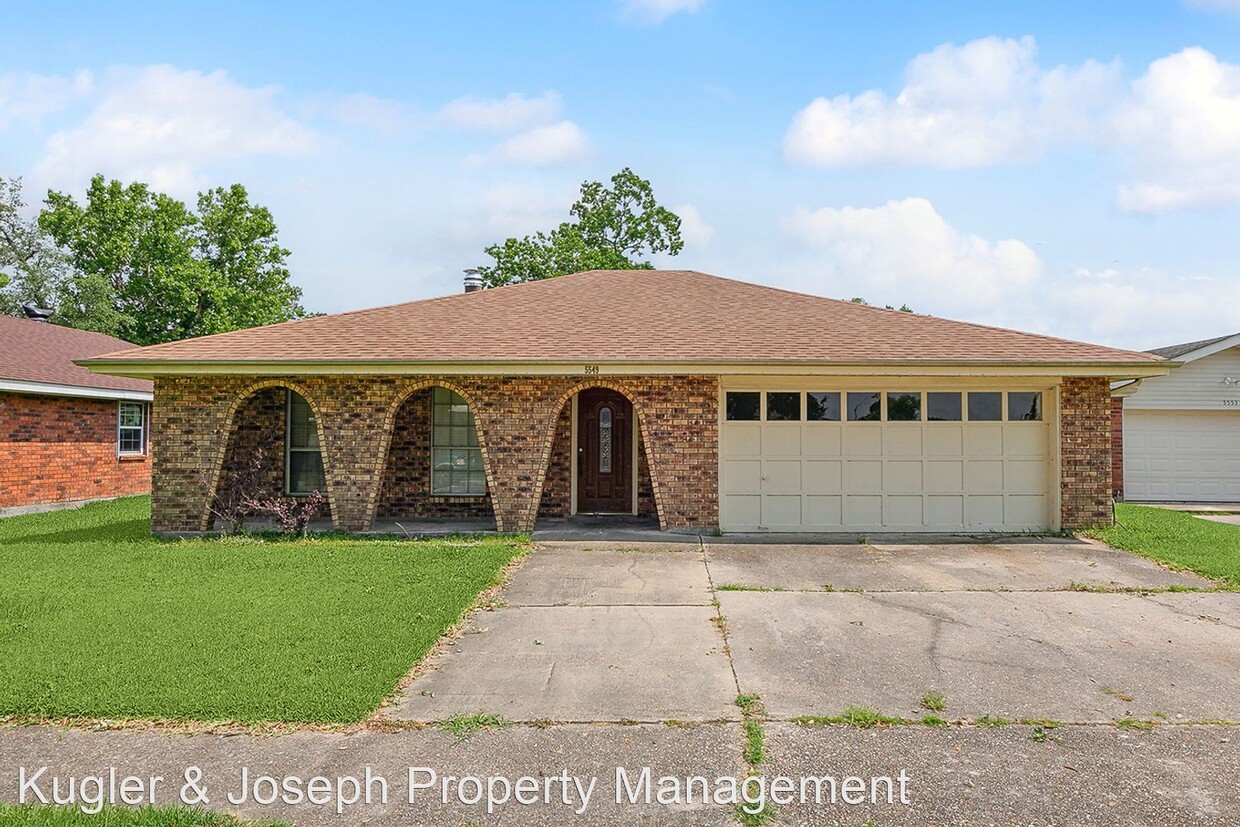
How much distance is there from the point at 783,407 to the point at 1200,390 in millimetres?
11297

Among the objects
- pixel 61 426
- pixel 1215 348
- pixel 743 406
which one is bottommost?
pixel 61 426

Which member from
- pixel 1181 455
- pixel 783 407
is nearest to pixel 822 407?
pixel 783 407

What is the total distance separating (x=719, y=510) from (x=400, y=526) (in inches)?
189

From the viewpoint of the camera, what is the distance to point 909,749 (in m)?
3.82

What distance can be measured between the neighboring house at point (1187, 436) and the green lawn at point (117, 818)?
57.2 feet

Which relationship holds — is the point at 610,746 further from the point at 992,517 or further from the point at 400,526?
the point at 992,517

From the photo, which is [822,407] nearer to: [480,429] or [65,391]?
[480,429]

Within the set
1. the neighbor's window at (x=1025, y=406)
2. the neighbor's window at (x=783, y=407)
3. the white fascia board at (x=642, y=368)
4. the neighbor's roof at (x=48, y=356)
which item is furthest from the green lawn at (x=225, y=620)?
the neighbor's window at (x=1025, y=406)

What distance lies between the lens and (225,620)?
594 cm

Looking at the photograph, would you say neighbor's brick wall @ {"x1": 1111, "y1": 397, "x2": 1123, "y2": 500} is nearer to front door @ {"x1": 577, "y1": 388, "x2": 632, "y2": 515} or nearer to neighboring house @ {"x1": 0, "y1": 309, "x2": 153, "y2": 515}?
front door @ {"x1": 577, "y1": 388, "x2": 632, "y2": 515}

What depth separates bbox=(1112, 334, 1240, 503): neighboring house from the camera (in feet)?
49.7

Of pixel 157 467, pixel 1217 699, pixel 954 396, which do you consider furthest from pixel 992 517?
pixel 157 467

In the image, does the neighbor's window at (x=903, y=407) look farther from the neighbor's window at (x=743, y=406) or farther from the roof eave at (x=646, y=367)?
the neighbor's window at (x=743, y=406)

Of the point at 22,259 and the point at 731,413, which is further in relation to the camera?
the point at 22,259
